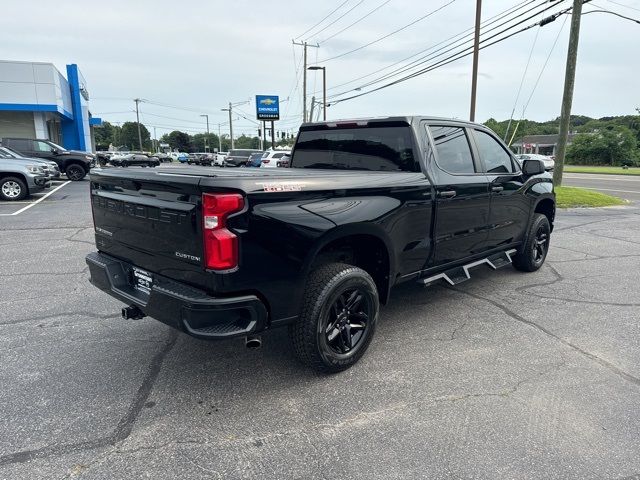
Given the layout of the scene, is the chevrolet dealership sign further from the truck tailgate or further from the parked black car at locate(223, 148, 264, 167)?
the truck tailgate

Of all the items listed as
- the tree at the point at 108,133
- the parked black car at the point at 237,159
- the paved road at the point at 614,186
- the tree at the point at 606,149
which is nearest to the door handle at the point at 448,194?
the paved road at the point at 614,186

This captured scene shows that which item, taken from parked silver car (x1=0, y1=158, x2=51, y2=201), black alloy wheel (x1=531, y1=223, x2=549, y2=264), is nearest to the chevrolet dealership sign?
parked silver car (x1=0, y1=158, x2=51, y2=201)

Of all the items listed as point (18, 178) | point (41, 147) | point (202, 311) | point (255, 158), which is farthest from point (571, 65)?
point (41, 147)

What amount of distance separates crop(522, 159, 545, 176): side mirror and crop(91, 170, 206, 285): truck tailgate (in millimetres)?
4084

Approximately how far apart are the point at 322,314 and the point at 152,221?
1307mm

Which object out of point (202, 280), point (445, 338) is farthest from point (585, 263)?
point (202, 280)

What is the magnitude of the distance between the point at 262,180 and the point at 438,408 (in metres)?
1.87

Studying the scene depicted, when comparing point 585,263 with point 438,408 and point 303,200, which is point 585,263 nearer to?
point 438,408

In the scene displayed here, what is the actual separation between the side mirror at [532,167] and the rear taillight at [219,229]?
392 cm

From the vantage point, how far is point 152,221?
2947mm

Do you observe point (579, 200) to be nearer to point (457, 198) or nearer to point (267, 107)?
point (457, 198)

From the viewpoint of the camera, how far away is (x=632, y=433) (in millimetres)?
2658

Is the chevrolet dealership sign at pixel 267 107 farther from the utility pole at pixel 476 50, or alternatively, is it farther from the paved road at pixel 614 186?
the utility pole at pixel 476 50

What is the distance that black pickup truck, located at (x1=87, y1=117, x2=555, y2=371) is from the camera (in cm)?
261
